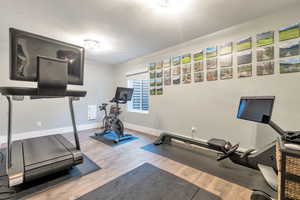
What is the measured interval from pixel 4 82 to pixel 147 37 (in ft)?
11.9

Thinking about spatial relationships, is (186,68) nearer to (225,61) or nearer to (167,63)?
(167,63)

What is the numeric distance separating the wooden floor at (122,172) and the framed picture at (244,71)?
179cm

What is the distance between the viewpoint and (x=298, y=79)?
188 cm

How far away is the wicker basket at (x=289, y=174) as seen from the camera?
2.86ft

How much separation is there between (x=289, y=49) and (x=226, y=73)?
2.86 feet

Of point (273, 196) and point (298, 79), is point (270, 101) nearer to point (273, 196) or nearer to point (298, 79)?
point (298, 79)

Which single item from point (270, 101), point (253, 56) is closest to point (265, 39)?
point (253, 56)

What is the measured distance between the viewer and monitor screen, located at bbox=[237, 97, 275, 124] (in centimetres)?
155

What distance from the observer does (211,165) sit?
210cm

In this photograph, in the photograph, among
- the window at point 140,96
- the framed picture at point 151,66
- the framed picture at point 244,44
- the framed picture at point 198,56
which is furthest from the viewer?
the window at point 140,96

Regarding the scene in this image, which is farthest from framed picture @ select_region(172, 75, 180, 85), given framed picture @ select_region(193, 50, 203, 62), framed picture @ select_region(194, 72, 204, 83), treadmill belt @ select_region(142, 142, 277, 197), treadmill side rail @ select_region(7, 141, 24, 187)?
treadmill side rail @ select_region(7, 141, 24, 187)

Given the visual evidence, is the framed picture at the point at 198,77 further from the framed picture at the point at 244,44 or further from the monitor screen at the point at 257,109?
the monitor screen at the point at 257,109

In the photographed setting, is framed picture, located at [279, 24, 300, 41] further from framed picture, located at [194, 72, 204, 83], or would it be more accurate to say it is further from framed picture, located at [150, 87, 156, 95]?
framed picture, located at [150, 87, 156, 95]

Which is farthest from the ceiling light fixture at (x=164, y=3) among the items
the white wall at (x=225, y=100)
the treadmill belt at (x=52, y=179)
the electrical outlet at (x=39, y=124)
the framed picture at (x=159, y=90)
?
the electrical outlet at (x=39, y=124)
